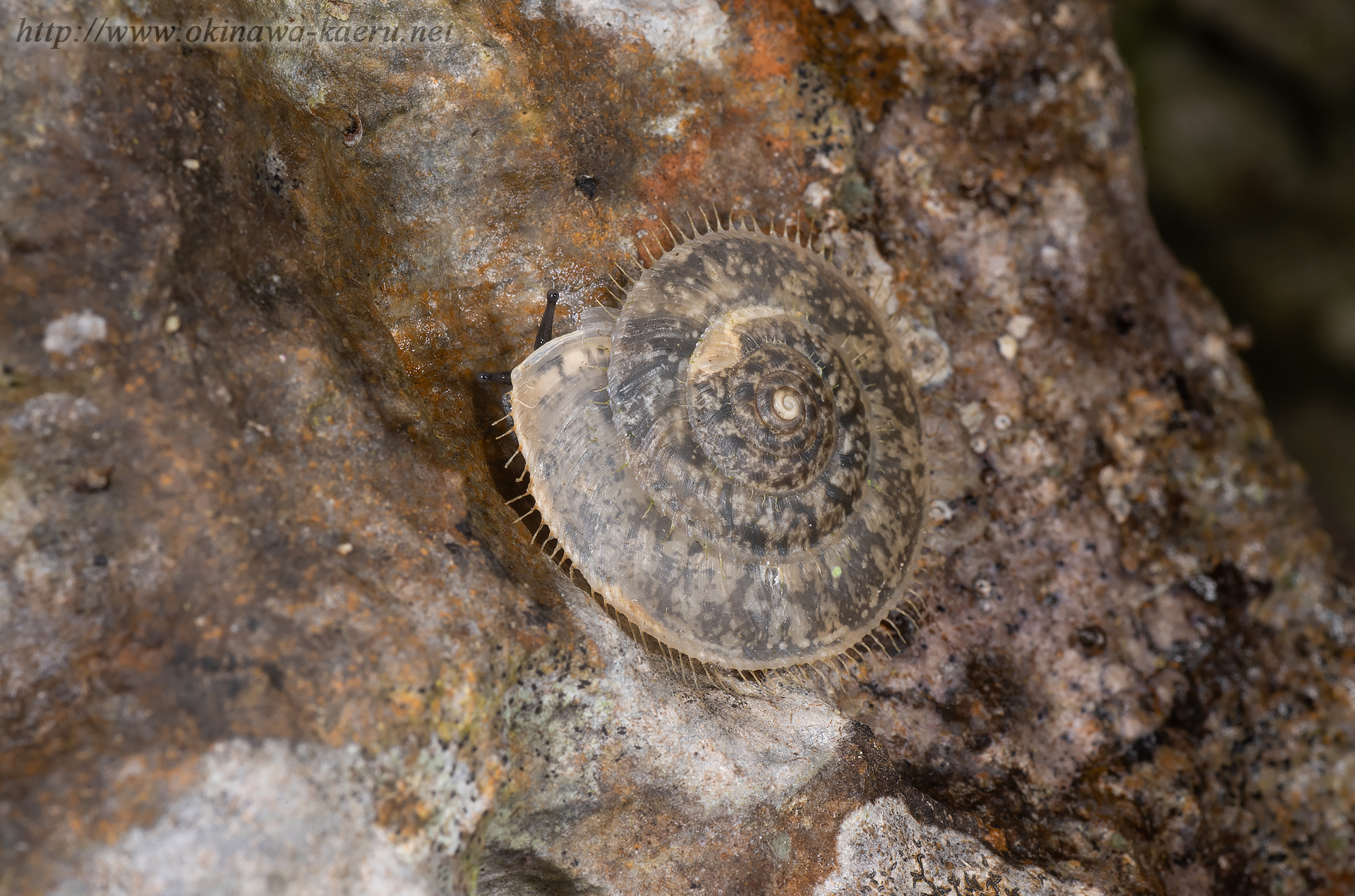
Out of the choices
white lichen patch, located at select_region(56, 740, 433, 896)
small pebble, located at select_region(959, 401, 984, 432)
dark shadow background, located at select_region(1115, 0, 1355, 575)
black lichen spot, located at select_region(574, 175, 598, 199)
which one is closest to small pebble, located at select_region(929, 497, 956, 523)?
small pebble, located at select_region(959, 401, 984, 432)

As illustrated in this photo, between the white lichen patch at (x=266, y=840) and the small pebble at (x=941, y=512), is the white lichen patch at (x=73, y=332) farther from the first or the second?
the small pebble at (x=941, y=512)

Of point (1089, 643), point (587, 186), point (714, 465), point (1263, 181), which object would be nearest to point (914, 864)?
point (1089, 643)

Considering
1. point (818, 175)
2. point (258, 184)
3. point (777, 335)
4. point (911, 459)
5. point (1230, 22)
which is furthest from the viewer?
point (1230, 22)

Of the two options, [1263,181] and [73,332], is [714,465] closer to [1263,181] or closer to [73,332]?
[73,332]

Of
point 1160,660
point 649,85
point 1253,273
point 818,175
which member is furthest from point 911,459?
point 1253,273

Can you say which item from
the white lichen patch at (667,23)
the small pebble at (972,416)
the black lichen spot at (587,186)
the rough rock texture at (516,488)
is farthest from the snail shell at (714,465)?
the white lichen patch at (667,23)

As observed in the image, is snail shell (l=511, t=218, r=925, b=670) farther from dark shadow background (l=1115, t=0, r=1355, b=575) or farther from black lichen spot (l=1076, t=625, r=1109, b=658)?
dark shadow background (l=1115, t=0, r=1355, b=575)

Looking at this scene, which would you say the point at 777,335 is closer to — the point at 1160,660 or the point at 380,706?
the point at 380,706
